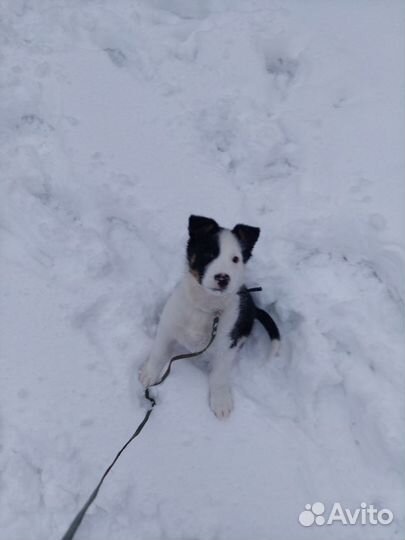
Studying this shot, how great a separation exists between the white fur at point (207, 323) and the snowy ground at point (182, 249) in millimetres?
124

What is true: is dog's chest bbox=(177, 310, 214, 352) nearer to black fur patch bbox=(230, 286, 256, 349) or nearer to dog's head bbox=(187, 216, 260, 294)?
black fur patch bbox=(230, 286, 256, 349)

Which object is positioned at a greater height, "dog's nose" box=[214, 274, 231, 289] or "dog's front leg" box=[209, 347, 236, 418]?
"dog's nose" box=[214, 274, 231, 289]

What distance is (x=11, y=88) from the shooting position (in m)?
4.42

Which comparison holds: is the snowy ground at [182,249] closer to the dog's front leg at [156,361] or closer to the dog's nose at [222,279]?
the dog's front leg at [156,361]

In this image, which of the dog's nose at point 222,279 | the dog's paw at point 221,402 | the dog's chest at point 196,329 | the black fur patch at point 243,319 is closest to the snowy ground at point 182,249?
the dog's paw at point 221,402

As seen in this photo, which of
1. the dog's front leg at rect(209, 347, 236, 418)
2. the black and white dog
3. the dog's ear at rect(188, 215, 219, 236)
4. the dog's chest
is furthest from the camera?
the dog's front leg at rect(209, 347, 236, 418)

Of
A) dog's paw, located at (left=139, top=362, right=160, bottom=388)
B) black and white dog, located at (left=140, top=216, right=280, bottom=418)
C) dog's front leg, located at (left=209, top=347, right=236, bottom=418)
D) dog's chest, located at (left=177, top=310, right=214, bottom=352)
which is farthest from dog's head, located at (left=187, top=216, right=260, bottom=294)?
dog's paw, located at (left=139, top=362, right=160, bottom=388)

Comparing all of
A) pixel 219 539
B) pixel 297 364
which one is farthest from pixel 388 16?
pixel 219 539

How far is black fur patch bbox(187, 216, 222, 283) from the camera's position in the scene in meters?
2.89

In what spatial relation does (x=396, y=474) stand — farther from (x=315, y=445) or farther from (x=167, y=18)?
(x=167, y=18)

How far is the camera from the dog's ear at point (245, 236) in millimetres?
3055

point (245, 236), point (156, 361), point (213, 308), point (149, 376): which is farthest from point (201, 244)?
point (149, 376)

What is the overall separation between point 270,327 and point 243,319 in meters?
0.36

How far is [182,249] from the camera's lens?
13.0 feet
